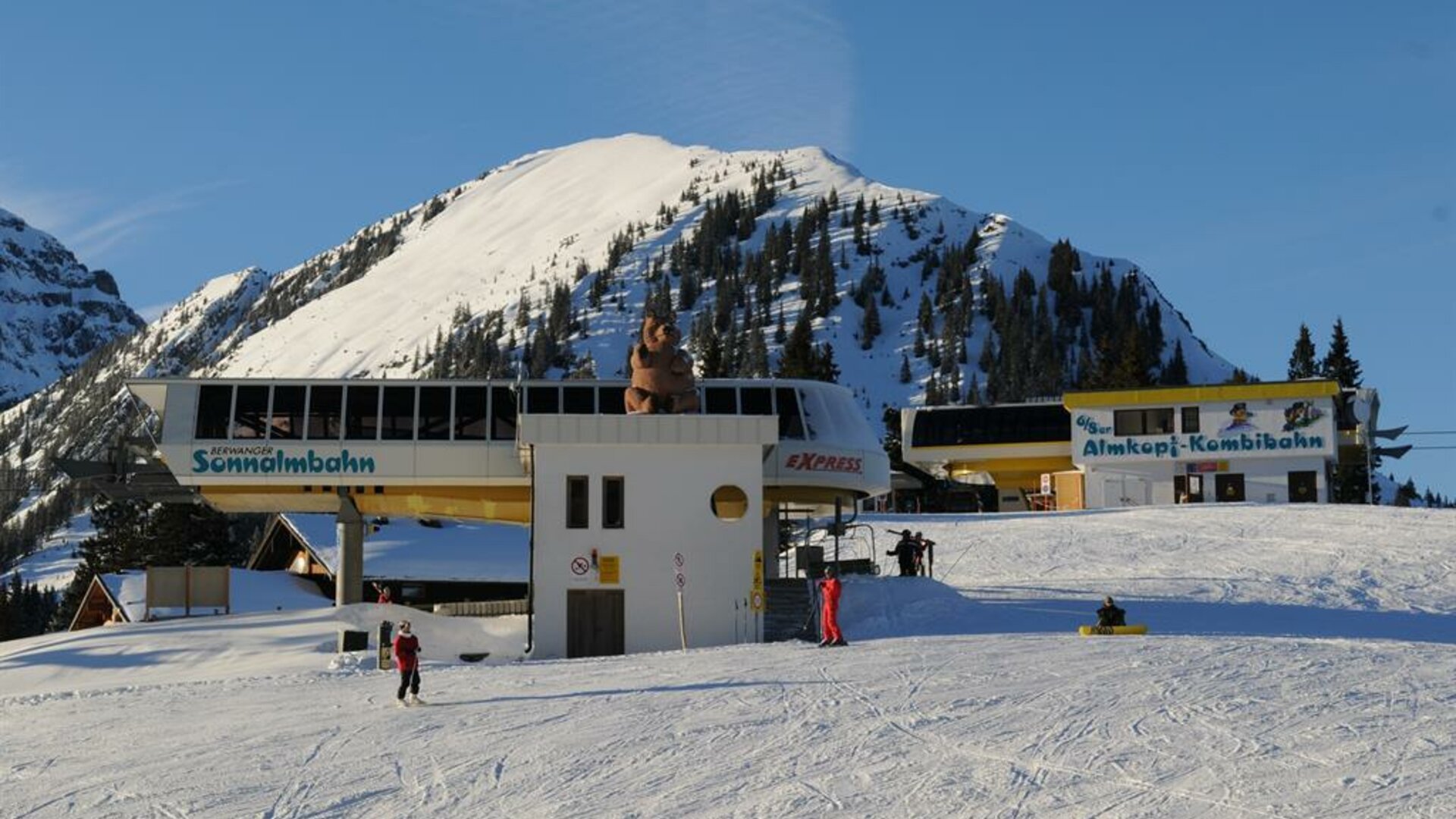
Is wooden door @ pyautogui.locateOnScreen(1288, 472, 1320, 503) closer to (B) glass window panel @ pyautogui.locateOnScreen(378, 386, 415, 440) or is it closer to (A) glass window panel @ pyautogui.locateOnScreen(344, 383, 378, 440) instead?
(B) glass window panel @ pyautogui.locateOnScreen(378, 386, 415, 440)

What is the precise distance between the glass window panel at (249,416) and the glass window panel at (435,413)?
3.65 m

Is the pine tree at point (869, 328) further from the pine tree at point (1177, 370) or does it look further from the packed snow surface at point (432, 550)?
the packed snow surface at point (432, 550)

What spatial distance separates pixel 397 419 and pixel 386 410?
351 mm

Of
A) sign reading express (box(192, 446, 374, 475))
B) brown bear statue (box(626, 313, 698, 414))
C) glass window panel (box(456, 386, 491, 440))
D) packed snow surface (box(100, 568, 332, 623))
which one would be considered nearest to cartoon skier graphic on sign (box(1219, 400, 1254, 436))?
glass window panel (box(456, 386, 491, 440))

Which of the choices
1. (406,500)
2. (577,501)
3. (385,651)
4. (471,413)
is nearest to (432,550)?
(406,500)

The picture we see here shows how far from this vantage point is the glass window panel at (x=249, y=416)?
4256cm

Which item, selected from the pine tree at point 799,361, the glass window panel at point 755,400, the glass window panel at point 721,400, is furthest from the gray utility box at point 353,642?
the pine tree at point 799,361

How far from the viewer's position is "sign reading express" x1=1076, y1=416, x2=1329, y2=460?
2420 inches

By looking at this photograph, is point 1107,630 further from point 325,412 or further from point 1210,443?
point 1210,443

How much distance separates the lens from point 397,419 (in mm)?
42875

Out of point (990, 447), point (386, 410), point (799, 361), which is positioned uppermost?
point (799, 361)

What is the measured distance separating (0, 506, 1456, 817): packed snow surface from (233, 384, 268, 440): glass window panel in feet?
Answer: 23.2

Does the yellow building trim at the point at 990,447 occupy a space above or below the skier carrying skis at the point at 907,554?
above

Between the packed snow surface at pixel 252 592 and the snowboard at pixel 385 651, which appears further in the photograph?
the packed snow surface at pixel 252 592
